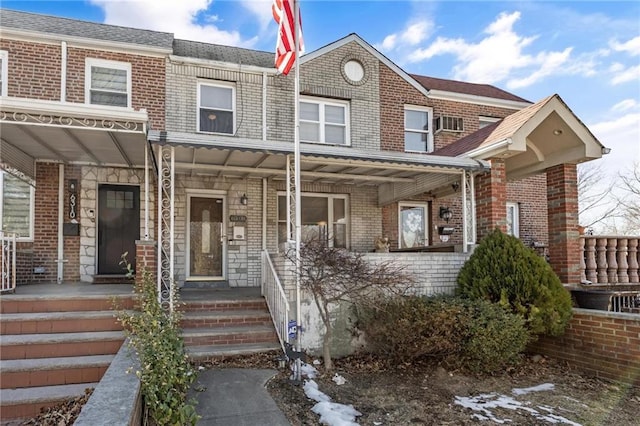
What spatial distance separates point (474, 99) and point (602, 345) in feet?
26.1

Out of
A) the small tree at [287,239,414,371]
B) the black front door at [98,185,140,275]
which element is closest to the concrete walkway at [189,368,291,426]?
the small tree at [287,239,414,371]

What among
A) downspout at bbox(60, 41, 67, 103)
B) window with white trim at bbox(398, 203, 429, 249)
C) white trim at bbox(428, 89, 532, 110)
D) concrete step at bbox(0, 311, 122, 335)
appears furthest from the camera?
white trim at bbox(428, 89, 532, 110)

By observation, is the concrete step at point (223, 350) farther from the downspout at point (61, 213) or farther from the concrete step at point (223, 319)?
the downspout at point (61, 213)

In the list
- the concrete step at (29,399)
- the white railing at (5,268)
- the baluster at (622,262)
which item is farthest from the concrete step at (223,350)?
the baluster at (622,262)

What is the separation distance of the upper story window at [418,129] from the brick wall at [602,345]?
6.22 m

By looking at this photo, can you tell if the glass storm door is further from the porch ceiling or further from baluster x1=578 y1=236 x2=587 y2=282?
baluster x1=578 y1=236 x2=587 y2=282

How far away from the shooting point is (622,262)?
323 inches

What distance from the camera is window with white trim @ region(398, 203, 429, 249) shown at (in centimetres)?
1116

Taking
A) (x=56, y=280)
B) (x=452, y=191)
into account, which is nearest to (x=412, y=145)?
(x=452, y=191)

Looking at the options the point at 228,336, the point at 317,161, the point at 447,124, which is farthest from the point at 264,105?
the point at 228,336

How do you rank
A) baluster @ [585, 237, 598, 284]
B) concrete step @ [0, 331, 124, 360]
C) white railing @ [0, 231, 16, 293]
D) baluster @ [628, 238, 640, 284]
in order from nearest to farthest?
concrete step @ [0, 331, 124, 360], white railing @ [0, 231, 16, 293], baluster @ [585, 237, 598, 284], baluster @ [628, 238, 640, 284]

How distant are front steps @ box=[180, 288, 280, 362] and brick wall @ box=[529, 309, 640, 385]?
441 cm

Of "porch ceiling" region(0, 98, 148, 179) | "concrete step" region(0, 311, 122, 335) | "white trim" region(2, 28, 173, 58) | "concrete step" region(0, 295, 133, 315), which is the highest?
"white trim" region(2, 28, 173, 58)

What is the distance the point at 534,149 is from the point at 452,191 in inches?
78.9
